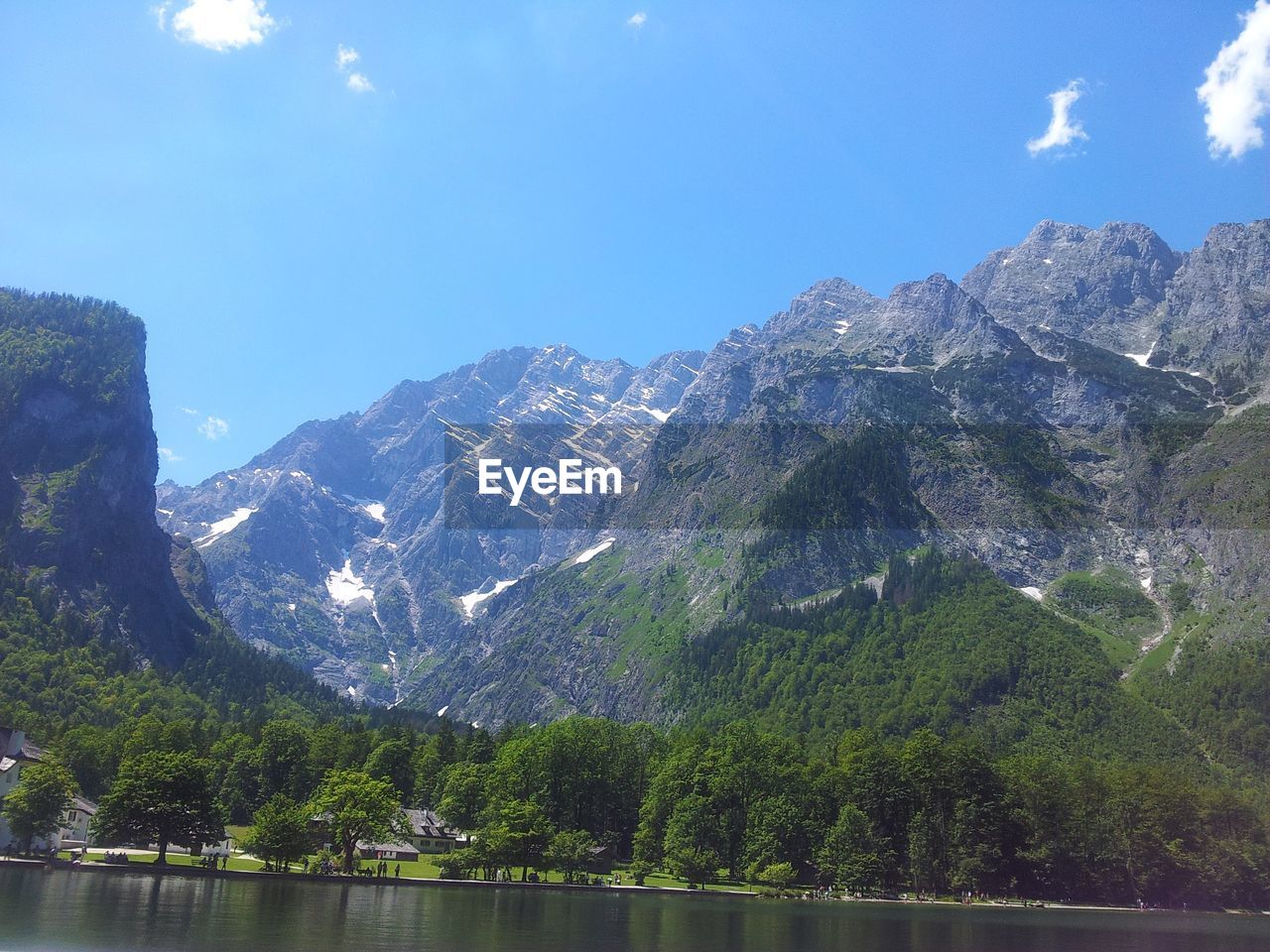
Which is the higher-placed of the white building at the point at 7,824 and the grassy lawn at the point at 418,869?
the white building at the point at 7,824

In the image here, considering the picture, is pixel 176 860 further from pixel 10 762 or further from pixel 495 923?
pixel 495 923

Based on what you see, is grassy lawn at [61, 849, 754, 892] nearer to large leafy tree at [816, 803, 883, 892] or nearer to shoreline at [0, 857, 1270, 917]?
shoreline at [0, 857, 1270, 917]

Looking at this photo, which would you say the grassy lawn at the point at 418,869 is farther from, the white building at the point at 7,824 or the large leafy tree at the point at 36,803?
the large leafy tree at the point at 36,803

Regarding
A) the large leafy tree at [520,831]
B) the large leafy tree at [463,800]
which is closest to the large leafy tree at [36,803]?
the large leafy tree at [520,831]

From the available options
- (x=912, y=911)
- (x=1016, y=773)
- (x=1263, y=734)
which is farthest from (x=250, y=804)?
(x=1263, y=734)

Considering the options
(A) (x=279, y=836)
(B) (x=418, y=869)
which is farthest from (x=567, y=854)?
(A) (x=279, y=836)

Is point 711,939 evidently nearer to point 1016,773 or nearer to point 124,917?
point 124,917

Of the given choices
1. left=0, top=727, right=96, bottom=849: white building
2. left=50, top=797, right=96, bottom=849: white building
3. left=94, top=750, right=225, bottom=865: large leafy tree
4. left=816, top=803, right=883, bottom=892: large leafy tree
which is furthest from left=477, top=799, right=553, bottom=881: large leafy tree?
left=50, top=797, right=96, bottom=849: white building
